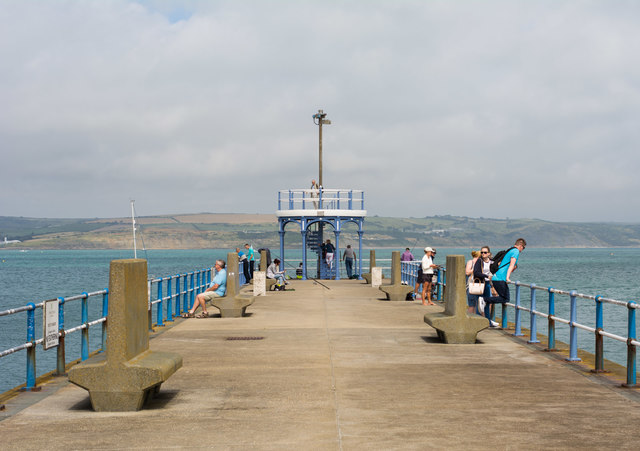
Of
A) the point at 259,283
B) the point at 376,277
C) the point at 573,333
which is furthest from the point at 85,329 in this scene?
the point at 376,277

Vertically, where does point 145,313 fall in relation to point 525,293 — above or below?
above

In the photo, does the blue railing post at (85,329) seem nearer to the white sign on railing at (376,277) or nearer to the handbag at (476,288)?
the handbag at (476,288)

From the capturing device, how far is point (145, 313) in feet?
30.1

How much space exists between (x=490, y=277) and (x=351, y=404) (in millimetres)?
9439

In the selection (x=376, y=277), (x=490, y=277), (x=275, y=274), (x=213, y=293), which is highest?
(x=490, y=277)

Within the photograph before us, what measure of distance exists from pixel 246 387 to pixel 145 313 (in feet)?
5.43

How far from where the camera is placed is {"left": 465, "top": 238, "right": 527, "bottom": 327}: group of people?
614 inches

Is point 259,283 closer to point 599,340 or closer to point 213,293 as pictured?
point 213,293

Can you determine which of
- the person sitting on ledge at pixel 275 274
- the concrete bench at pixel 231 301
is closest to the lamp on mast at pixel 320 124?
the person sitting on ledge at pixel 275 274

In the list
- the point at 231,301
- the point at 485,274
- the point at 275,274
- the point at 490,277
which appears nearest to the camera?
the point at 485,274

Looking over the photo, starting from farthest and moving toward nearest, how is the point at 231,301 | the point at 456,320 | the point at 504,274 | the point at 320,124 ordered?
the point at 320,124
the point at 231,301
the point at 504,274
the point at 456,320

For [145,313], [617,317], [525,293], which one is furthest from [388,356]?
[525,293]

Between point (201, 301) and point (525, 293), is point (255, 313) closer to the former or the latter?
point (201, 301)

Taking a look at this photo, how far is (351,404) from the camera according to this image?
8.68 m
